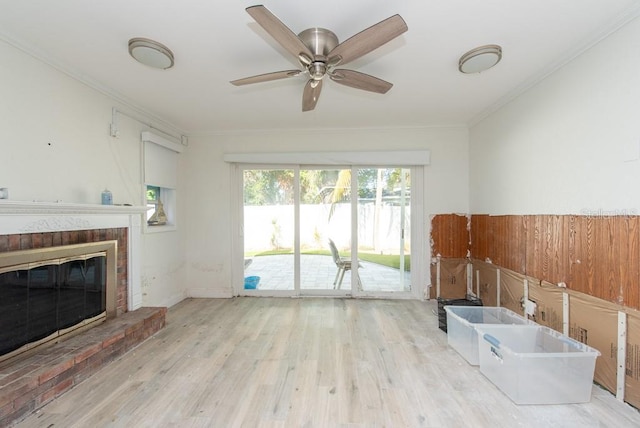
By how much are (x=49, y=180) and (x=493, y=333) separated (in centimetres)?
371

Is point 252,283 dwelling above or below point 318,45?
below

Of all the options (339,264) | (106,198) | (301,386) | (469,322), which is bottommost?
(301,386)

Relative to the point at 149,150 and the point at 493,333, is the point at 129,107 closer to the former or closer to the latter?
Result: the point at 149,150

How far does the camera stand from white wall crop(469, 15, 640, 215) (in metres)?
1.72

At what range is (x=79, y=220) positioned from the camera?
2291mm

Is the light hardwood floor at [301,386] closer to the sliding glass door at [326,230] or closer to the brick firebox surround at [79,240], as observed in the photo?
the brick firebox surround at [79,240]

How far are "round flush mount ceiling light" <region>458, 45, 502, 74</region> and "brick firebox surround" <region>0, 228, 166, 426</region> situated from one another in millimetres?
3426

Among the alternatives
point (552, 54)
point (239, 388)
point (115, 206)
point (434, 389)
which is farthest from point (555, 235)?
point (115, 206)

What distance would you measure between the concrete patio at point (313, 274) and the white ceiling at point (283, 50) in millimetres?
2135

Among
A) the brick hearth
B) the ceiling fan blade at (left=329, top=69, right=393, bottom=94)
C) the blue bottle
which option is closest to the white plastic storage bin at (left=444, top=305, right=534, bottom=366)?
the ceiling fan blade at (left=329, top=69, right=393, bottom=94)

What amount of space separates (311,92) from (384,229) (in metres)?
2.37

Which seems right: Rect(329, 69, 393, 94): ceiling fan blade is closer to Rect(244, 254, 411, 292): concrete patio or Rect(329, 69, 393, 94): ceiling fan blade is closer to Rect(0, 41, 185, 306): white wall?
Rect(0, 41, 185, 306): white wall

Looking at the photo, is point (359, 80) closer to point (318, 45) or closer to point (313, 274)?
point (318, 45)

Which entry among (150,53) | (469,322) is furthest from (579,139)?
(150,53)
